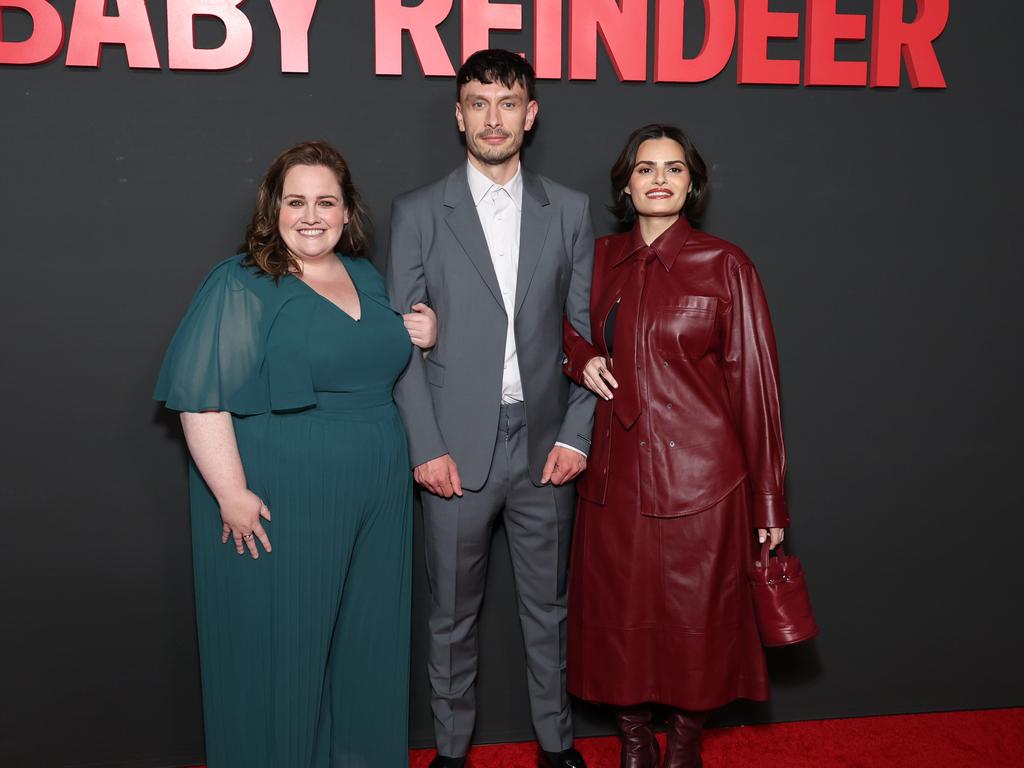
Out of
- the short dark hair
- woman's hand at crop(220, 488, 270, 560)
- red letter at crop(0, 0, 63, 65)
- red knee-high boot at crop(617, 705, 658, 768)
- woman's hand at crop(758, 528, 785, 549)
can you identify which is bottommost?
red knee-high boot at crop(617, 705, 658, 768)

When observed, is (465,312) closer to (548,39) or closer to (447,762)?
(548,39)

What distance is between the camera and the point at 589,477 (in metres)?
2.54

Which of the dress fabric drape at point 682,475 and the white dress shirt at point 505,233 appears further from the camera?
the white dress shirt at point 505,233

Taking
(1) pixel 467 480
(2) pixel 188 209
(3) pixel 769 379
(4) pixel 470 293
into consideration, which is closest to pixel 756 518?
(3) pixel 769 379

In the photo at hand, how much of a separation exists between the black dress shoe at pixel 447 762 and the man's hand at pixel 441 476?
0.84 meters

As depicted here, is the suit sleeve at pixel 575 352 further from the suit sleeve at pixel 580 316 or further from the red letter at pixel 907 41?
the red letter at pixel 907 41

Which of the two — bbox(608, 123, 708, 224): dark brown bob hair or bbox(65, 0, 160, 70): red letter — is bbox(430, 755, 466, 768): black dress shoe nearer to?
bbox(608, 123, 708, 224): dark brown bob hair

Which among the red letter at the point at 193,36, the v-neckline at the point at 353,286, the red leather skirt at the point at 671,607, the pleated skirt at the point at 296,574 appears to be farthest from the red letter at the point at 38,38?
the red leather skirt at the point at 671,607

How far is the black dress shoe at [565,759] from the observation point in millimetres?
2689

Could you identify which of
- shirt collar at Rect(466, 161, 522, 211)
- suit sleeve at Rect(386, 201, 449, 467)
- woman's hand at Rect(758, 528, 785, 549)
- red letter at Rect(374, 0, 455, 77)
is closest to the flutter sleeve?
suit sleeve at Rect(386, 201, 449, 467)

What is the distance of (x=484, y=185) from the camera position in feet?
8.20

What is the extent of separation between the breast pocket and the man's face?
632 millimetres

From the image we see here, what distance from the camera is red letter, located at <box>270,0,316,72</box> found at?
259 cm

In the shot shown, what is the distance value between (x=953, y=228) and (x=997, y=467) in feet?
2.80
